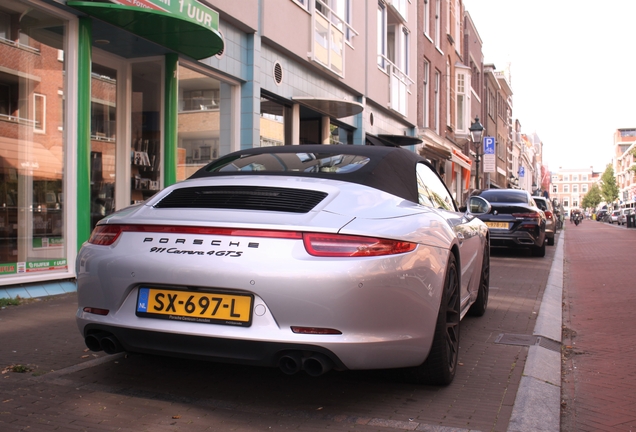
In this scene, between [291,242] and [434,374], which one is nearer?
[291,242]

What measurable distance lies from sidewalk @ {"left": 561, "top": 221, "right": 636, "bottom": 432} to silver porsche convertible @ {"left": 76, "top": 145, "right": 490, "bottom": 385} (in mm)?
844

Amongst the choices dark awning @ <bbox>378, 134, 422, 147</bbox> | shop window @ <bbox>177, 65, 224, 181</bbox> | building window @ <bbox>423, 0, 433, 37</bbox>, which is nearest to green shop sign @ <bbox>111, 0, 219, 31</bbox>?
shop window @ <bbox>177, 65, 224, 181</bbox>

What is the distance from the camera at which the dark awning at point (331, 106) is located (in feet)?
44.1

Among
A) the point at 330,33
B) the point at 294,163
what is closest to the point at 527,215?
the point at 330,33

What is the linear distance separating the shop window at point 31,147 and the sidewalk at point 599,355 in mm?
5510

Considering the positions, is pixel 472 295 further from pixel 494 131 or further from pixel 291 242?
pixel 494 131

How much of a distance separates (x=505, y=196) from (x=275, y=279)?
13020mm

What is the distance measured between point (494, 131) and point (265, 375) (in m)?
53.6

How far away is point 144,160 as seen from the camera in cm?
966

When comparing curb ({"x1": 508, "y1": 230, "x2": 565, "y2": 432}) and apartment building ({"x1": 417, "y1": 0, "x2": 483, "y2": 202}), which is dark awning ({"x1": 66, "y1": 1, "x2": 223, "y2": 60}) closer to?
curb ({"x1": 508, "y1": 230, "x2": 565, "y2": 432})

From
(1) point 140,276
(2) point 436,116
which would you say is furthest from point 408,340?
(2) point 436,116

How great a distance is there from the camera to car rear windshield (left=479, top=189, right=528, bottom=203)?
591 inches

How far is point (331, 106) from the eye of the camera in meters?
14.2

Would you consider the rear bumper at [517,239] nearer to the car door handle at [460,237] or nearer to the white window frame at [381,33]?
the white window frame at [381,33]
